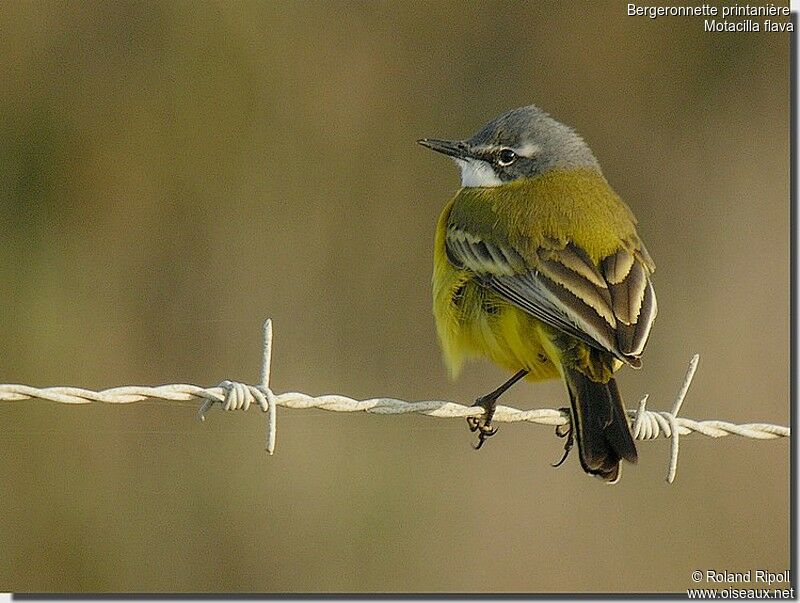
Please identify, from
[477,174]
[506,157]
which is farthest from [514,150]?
[477,174]

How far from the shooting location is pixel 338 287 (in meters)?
9.20

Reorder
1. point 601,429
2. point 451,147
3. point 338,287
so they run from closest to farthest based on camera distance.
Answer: point 601,429 → point 451,147 → point 338,287

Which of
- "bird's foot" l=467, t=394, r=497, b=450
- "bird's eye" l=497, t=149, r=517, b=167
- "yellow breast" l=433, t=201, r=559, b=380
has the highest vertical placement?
"bird's eye" l=497, t=149, r=517, b=167

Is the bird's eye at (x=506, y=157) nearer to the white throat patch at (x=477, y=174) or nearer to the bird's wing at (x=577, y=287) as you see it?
the white throat patch at (x=477, y=174)

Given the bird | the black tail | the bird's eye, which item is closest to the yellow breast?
the bird

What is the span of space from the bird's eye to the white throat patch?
64 millimetres

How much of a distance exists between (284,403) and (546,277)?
65.1 inches

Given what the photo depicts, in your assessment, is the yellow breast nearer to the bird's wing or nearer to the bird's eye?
the bird's wing

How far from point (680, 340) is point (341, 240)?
2.56 meters

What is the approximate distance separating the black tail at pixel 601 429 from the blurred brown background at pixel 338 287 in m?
2.83

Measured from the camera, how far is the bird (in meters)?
5.00

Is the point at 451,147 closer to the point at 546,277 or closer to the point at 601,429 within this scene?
the point at 546,277

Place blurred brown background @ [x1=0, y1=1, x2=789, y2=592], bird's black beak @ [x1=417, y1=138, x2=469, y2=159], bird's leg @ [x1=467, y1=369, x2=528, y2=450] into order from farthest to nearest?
blurred brown background @ [x1=0, y1=1, x2=789, y2=592] < bird's black beak @ [x1=417, y1=138, x2=469, y2=159] < bird's leg @ [x1=467, y1=369, x2=528, y2=450]

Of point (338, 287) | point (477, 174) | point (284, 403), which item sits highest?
point (477, 174)
